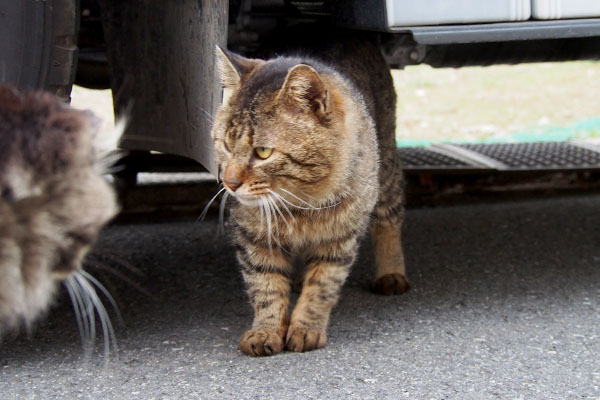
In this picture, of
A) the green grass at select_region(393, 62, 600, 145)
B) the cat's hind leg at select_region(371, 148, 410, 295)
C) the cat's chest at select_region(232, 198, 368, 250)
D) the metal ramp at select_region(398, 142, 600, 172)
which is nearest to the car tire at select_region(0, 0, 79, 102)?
the cat's chest at select_region(232, 198, 368, 250)

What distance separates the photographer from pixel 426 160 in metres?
5.64

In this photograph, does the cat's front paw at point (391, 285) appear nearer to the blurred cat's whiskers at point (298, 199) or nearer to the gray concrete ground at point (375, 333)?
the gray concrete ground at point (375, 333)

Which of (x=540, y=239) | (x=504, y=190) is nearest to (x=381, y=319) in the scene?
(x=540, y=239)

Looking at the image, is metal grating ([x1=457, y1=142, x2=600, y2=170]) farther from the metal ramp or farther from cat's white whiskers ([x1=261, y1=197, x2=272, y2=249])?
cat's white whiskers ([x1=261, y1=197, x2=272, y2=249])

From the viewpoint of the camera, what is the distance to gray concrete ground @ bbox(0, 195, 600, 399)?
2.79 m

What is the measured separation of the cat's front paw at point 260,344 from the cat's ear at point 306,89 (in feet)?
2.82

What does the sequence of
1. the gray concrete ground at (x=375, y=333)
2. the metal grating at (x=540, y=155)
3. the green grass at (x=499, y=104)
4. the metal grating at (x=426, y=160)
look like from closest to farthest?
the gray concrete ground at (x=375, y=333), the metal grating at (x=426, y=160), the metal grating at (x=540, y=155), the green grass at (x=499, y=104)

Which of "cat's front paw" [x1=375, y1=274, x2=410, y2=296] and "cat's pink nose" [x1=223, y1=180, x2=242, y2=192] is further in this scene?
"cat's front paw" [x1=375, y1=274, x2=410, y2=296]

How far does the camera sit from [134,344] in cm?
321

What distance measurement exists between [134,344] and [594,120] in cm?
606

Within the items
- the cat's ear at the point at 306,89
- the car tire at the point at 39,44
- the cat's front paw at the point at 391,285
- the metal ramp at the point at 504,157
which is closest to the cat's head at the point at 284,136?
the cat's ear at the point at 306,89

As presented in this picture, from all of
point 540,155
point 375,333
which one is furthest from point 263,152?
point 540,155

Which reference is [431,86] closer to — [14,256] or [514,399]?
[514,399]

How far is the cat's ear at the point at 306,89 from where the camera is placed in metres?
2.95
